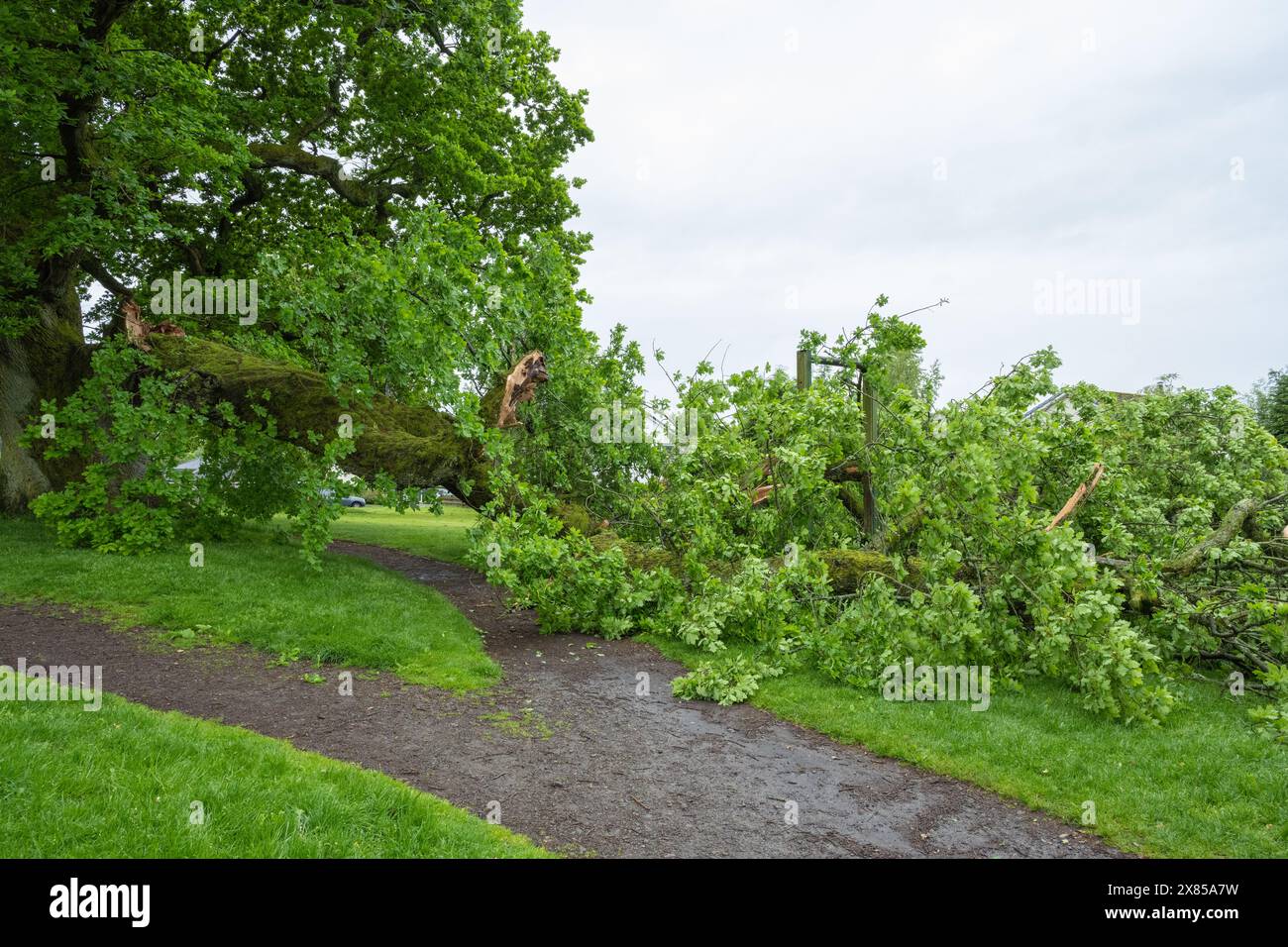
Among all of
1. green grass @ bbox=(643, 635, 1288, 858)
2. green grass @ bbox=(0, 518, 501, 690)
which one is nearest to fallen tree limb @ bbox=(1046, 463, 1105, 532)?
green grass @ bbox=(643, 635, 1288, 858)

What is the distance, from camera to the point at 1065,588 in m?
6.62

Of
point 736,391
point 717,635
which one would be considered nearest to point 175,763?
point 717,635

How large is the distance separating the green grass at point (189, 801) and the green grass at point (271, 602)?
280 cm

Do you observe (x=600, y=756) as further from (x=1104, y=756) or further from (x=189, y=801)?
(x=1104, y=756)

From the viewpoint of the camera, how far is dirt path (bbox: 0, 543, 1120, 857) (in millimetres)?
4211

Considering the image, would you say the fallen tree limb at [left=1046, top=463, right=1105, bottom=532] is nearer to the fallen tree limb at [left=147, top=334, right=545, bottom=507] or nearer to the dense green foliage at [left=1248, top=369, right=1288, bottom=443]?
the fallen tree limb at [left=147, top=334, right=545, bottom=507]

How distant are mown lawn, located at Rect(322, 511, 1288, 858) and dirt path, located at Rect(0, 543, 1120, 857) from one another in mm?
215

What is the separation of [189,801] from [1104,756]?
17.6ft

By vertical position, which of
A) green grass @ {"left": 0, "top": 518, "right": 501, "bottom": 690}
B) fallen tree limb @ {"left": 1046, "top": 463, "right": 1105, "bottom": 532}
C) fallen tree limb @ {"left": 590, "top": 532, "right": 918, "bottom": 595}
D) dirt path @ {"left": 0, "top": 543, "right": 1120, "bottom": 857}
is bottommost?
dirt path @ {"left": 0, "top": 543, "right": 1120, "bottom": 857}

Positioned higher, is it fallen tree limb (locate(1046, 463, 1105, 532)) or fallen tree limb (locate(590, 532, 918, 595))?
fallen tree limb (locate(1046, 463, 1105, 532))

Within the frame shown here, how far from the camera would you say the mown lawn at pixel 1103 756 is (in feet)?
14.0
